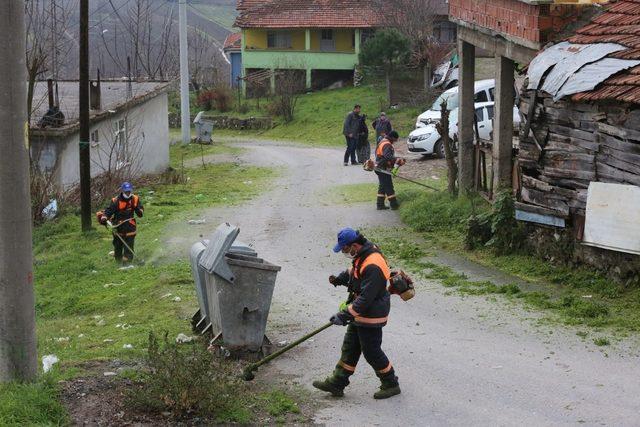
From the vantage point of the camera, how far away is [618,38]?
12656mm

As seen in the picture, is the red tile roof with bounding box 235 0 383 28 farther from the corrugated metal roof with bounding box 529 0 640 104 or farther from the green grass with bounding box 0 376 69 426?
the green grass with bounding box 0 376 69 426

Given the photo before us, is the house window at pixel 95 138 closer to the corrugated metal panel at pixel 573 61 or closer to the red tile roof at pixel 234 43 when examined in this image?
the corrugated metal panel at pixel 573 61

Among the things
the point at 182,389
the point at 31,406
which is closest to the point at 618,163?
the point at 182,389

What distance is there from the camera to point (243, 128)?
43375 mm

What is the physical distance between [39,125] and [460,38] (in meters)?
10.6

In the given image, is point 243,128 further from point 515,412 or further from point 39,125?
point 515,412

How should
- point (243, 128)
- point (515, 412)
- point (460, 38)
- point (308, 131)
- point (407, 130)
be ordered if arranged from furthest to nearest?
point (243, 128), point (308, 131), point (407, 130), point (460, 38), point (515, 412)

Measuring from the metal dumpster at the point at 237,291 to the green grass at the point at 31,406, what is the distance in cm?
199

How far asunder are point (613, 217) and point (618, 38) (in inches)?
102

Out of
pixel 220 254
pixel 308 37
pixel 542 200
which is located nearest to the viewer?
pixel 220 254

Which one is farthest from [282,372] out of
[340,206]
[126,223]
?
[340,206]

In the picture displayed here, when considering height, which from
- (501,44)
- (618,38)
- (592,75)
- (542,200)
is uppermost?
(501,44)

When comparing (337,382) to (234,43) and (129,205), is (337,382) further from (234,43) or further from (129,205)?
(234,43)

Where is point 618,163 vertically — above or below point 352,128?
below
